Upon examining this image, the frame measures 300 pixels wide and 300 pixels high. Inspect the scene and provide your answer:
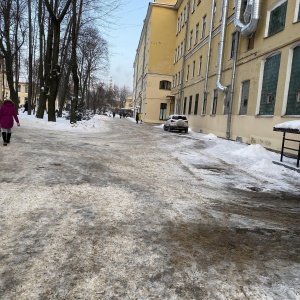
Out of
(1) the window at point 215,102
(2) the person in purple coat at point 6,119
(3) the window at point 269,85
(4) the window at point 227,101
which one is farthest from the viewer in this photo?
(1) the window at point 215,102

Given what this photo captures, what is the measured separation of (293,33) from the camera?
12906mm

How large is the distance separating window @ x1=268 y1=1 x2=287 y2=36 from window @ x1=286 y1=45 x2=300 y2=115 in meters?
1.99

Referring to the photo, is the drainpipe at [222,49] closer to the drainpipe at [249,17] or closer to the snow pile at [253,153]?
the drainpipe at [249,17]

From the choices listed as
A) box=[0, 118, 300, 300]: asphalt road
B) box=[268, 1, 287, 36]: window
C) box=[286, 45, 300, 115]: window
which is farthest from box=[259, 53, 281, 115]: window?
box=[0, 118, 300, 300]: asphalt road

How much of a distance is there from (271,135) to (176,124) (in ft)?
38.7

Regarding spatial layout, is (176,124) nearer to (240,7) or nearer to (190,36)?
(240,7)

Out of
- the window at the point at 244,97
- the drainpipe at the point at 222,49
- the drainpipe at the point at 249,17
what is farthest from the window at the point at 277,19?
the drainpipe at the point at 222,49

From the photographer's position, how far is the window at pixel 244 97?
17.1m

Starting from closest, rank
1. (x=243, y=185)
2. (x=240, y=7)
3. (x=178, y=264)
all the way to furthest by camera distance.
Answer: (x=178, y=264)
(x=243, y=185)
(x=240, y=7)

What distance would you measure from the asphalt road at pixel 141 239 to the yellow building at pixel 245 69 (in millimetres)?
8621

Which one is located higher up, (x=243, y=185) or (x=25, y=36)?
(x=25, y=36)

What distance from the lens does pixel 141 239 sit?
11.4ft

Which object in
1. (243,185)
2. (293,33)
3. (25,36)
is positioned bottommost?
(243,185)

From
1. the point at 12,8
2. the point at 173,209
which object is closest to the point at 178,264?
the point at 173,209
